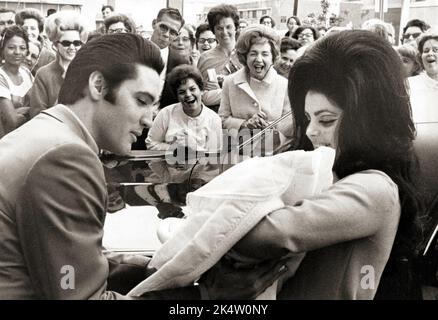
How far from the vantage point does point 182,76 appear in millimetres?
1687

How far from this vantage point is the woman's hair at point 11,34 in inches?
57.5

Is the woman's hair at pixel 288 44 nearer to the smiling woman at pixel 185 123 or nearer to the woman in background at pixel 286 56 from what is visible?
the woman in background at pixel 286 56

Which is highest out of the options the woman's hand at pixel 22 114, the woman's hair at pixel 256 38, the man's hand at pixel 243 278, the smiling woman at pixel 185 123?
the woman's hair at pixel 256 38

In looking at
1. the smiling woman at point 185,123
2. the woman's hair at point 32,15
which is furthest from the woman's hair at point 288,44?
the woman's hair at point 32,15

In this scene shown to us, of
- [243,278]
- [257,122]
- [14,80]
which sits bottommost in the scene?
[243,278]

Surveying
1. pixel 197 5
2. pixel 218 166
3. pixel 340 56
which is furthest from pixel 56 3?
pixel 340 56

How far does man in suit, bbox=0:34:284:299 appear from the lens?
89 centimetres

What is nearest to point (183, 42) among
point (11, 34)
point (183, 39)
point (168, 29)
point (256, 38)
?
point (183, 39)

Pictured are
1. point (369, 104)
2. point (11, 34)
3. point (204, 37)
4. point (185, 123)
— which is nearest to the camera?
point (369, 104)

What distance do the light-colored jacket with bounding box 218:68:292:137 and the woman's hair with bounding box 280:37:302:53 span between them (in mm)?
56

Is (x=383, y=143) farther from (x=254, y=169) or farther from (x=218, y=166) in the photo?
(x=218, y=166)

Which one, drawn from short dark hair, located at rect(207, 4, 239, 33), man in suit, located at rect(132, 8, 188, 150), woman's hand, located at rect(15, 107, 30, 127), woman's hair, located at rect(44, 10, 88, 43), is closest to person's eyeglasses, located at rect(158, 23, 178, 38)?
man in suit, located at rect(132, 8, 188, 150)

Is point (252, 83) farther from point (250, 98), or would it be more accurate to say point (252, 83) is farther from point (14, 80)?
point (14, 80)

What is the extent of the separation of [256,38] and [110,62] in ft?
1.73
